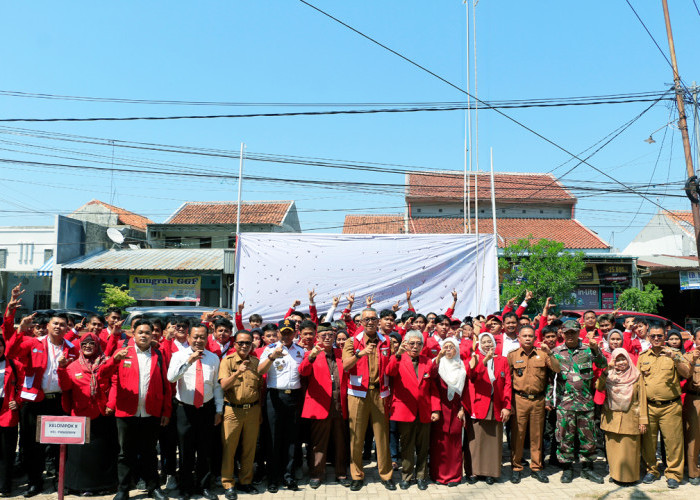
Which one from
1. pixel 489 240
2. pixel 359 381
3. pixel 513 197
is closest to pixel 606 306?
pixel 513 197

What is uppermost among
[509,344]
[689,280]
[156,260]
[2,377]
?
[156,260]

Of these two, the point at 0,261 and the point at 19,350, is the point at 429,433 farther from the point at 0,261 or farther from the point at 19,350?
the point at 0,261

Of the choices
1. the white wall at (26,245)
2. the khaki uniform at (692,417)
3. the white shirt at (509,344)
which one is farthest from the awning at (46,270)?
the khaki uniform at (692,417)

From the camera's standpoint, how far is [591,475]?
5688 millimetres

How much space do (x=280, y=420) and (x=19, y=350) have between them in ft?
8.29

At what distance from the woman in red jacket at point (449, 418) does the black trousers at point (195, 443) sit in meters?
2.27

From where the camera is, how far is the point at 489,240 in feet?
30.5

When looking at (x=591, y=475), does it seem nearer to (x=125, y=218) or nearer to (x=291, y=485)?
(x=291, y=485)

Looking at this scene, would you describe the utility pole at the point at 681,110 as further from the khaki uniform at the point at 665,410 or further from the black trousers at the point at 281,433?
the black trousers at the point at 281,433

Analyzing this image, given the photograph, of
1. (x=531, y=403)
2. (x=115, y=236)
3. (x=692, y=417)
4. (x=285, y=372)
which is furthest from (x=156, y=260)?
(x=692, y=417)

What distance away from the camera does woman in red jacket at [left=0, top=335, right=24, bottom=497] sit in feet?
16.2

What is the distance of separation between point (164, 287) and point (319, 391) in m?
17.9

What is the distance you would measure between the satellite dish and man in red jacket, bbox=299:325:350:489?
20.7 m

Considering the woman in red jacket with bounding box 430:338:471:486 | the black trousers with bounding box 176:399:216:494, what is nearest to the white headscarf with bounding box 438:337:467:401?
the woman in red jacket with bounding box 430:338:471:486
